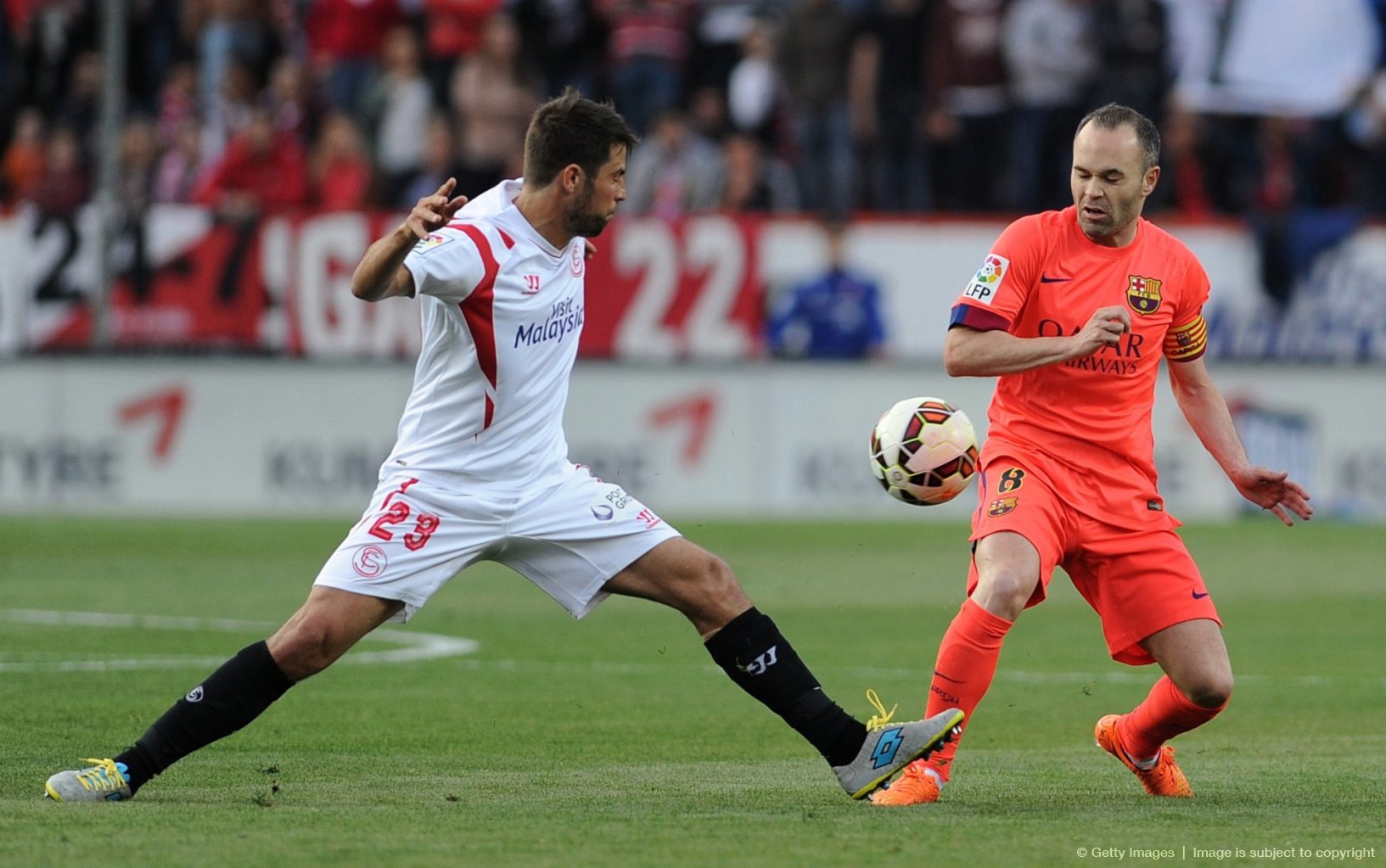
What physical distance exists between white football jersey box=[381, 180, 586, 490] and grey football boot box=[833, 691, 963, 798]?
4.35ft

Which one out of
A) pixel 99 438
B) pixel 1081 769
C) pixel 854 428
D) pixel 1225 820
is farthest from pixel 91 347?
pixel 1225 820

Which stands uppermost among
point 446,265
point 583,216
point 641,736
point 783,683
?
point 583,216

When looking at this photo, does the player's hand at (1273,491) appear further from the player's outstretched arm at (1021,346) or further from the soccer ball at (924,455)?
the soccer ball at (924,455)

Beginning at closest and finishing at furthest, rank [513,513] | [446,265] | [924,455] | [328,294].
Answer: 1. [446,265]
2. [513,513]
3. [924,455]
4. [328,294]

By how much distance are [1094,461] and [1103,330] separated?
636 millimetres

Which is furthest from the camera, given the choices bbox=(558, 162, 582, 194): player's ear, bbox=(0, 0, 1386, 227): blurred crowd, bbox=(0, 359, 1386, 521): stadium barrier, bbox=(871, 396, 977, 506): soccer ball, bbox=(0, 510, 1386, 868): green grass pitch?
bbox=(0, 0, 1386, 227): blurred crowd

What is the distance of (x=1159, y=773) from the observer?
7457mm

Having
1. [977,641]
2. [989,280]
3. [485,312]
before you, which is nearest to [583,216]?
[485,312]

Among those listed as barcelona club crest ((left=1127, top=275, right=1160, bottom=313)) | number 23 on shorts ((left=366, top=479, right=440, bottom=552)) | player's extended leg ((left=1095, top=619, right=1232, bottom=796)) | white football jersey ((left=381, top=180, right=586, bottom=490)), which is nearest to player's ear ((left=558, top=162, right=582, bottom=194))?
white football jersey ((left=381, top=180, right=586, bottom=490))

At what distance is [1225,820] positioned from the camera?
6.66 m

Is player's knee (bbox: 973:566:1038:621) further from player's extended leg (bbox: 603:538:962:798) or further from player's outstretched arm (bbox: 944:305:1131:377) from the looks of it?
player's outstretched arm (bbox: 944:305:1131:377)

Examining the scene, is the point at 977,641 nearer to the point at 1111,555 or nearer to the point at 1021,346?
the point at 1111,555

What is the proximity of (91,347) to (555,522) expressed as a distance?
15130 millimetres

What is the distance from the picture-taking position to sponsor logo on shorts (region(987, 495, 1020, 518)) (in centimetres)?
719
